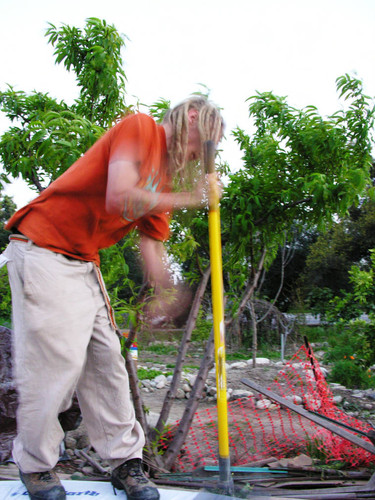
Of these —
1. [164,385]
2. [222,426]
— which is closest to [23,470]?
[222,426]

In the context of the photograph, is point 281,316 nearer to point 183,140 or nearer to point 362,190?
point 362,190

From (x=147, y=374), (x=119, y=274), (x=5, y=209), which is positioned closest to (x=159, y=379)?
(x=147, y=374)

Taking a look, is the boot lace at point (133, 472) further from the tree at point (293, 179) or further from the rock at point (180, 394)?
the rock at point (180, 394)

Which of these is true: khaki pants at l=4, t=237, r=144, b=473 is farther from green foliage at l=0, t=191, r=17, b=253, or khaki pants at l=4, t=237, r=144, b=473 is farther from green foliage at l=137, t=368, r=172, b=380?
green foliage at l=0, t=191, r=17, b=253

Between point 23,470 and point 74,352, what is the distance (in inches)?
21.3

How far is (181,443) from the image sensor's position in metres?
3.06

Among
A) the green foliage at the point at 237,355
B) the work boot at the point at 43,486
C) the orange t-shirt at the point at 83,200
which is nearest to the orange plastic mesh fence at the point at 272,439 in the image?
the work boot at the point at 43,486

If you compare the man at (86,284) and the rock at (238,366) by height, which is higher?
the man at (86,284)

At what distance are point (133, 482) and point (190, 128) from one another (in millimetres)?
1566

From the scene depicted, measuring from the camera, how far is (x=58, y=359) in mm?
1886

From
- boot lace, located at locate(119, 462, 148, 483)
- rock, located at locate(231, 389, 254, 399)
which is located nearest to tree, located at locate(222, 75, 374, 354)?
boot lace, located at locate(119, 462, 148, 483)

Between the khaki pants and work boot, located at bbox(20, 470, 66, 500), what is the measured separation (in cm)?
5

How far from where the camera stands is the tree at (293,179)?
10.0 feet

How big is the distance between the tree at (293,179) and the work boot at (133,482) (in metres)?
1.51
